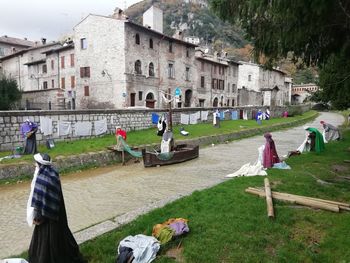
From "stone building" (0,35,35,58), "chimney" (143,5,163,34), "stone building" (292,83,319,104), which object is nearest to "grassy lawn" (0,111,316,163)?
"chimney" (143,5,163,34)

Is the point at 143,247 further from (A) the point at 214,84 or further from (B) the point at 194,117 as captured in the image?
(A) the point at 214,84

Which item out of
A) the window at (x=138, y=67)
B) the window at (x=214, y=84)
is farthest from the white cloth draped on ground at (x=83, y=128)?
the window at (x=214, y=84)

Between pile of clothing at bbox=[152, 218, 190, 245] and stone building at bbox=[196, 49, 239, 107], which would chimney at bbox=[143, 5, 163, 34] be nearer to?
stone building at bbox=[196, 49, 239, 107]

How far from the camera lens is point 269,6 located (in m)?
6.45

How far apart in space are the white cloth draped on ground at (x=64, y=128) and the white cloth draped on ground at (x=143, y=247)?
1488 centimetres

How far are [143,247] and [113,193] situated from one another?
6.68 m

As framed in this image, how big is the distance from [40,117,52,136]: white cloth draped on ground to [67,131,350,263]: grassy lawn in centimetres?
1209

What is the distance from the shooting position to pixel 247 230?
6250 mm

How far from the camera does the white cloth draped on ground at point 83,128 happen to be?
20350mm

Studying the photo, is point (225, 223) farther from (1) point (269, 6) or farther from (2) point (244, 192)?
(1) point (269, 6)

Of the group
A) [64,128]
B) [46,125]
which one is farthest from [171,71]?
[46,125]

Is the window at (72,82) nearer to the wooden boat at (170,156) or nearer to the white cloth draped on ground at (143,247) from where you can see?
the wooden boat at (170,156)

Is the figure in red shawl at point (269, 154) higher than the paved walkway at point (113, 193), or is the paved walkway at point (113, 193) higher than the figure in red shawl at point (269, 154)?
the figure in red shawl at point (269, 154)

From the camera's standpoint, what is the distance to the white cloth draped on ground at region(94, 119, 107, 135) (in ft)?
71.3
